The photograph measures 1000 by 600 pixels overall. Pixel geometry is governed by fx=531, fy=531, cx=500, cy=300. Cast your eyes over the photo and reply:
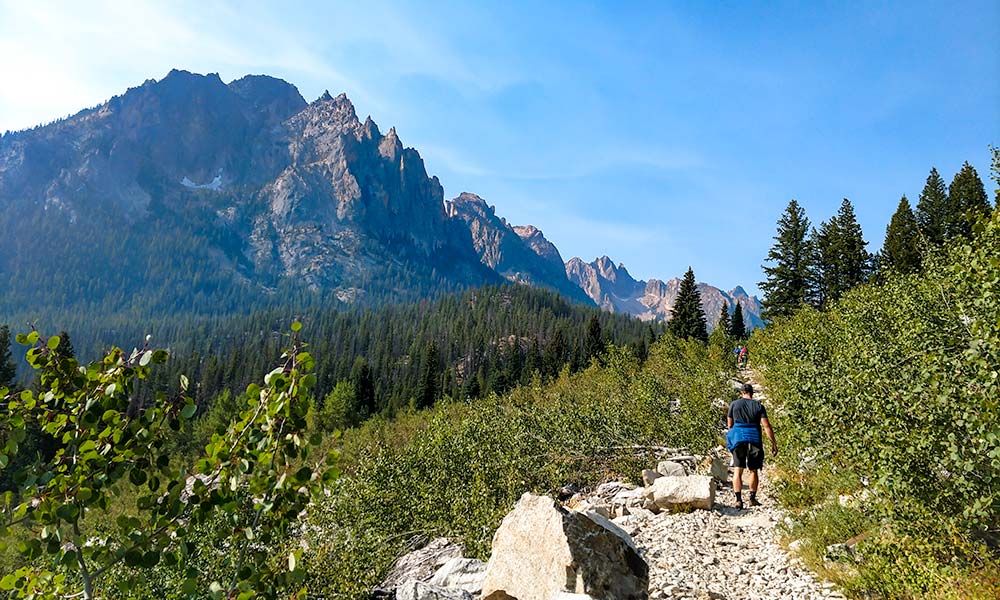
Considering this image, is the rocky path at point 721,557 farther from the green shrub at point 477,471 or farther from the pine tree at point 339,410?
the pine tree at point 339,410

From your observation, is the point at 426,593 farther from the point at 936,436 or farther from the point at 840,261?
the point at 840,261

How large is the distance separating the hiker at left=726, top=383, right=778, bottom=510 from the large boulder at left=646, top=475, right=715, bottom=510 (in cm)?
60

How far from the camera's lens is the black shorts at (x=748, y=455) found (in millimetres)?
11188

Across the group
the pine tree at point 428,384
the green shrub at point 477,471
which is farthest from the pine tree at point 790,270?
the pine tree at point 428,384

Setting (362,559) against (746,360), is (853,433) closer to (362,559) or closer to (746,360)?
(362,559)

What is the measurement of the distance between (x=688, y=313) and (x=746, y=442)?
61250mm

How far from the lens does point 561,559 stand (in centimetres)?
683

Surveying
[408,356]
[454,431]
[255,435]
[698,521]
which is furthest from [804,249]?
[408,356]

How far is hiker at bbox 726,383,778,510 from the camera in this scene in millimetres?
11000

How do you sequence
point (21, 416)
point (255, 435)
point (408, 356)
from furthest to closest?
1. point (408, 356)
2. point (255, 435)
3. point (21, 416)

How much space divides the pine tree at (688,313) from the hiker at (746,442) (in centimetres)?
5728

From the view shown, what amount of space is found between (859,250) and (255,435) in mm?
65512

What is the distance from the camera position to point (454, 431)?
2184 cm

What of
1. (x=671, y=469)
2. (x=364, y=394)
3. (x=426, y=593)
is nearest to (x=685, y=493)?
(x=671, y=469)
